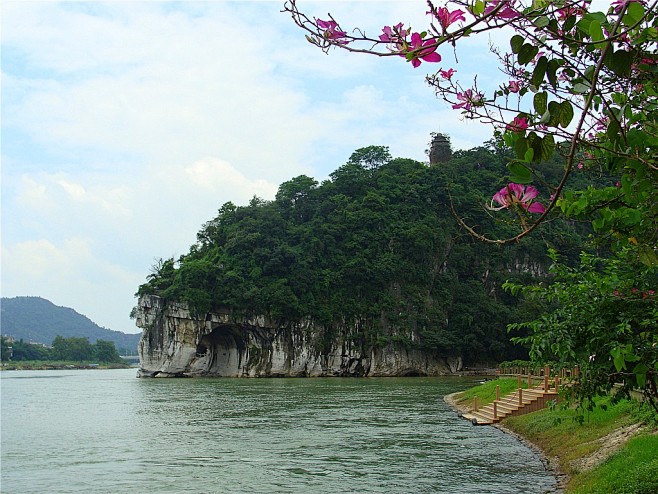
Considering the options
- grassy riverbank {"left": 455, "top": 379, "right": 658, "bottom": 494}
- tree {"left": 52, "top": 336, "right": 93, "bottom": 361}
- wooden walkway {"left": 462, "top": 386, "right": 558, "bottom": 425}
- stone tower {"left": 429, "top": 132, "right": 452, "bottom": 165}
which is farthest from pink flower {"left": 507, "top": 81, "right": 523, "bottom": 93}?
tree {"left": 52, "top": 336, "right": 93, "bottom": 361}

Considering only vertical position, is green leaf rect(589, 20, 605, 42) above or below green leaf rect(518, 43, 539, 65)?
below

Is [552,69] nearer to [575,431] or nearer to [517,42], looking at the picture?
[517,42]

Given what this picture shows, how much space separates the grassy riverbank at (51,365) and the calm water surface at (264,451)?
8214 cm

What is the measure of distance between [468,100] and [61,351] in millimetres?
125270

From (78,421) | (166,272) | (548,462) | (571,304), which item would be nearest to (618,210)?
(571,304)

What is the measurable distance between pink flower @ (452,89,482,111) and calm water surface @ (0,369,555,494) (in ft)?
31.9

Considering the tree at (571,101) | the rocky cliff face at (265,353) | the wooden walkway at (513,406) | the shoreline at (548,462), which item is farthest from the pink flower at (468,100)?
the rocky cliff face at (265,353)

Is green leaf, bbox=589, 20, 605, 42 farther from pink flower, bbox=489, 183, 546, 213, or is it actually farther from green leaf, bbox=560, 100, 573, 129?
pink flower, bbox=489, 183, 546, 213

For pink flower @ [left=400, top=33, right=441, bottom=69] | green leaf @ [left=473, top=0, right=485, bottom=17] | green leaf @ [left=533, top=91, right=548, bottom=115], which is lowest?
green leaf @ [left=533, top=91, right=548, bottom=115]

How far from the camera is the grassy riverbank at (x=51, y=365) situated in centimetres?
10538

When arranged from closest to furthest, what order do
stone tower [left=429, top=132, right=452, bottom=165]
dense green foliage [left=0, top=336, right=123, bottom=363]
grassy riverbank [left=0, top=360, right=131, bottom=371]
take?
stone tower [left=429, top=132, right=452, bottom=165] → grassy riverbank [left=0, top=360, right=131, bottom=371] → dense green foliage [left=0, top=336, right=123, bottom=363]

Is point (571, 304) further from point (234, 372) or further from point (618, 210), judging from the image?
point (234, 372)

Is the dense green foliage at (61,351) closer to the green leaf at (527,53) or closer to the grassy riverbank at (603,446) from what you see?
the grassy riverbank at (603,446)

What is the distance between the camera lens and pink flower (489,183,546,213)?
2973 mm
